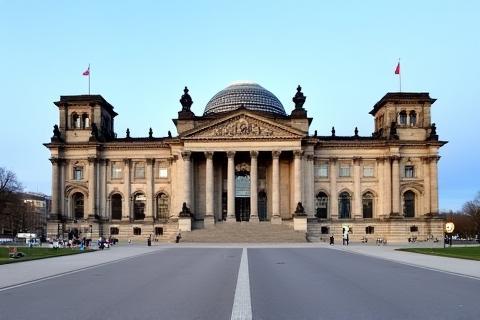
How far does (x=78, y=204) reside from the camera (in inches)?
4107

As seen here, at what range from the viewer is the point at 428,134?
10250cm

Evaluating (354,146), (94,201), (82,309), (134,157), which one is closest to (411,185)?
(354,146)

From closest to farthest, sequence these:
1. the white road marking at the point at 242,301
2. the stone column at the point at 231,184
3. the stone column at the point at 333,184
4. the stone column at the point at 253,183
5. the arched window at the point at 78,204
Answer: the white road marking at the point at 242,301, the stone column at the point at 231,184, the stone column at the point at 253,183, the stone column at the point at 333,184, the arched window at the point at 78,204

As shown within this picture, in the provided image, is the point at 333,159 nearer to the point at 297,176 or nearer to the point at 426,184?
the point at 297,176

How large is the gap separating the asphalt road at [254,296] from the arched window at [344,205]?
71.3m

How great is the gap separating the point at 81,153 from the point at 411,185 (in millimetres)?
57127

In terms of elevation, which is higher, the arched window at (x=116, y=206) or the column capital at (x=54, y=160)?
the column capital at (x=54, y=160)

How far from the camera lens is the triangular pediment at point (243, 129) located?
96.5 m

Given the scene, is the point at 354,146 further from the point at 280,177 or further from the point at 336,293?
the point at 336,293

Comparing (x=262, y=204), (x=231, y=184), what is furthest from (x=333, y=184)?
(x=231, y=184)

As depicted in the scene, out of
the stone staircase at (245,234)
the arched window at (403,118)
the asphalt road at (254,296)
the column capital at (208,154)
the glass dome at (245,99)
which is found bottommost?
the stone staircase at (245,234)

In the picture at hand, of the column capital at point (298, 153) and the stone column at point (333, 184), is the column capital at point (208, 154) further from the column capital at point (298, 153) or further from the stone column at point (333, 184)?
the stone column at point (333, 184)

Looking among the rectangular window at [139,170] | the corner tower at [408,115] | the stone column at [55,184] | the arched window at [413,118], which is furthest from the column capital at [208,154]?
the arched window at [413,118]

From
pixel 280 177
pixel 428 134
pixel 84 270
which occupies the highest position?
pixel 428 134
